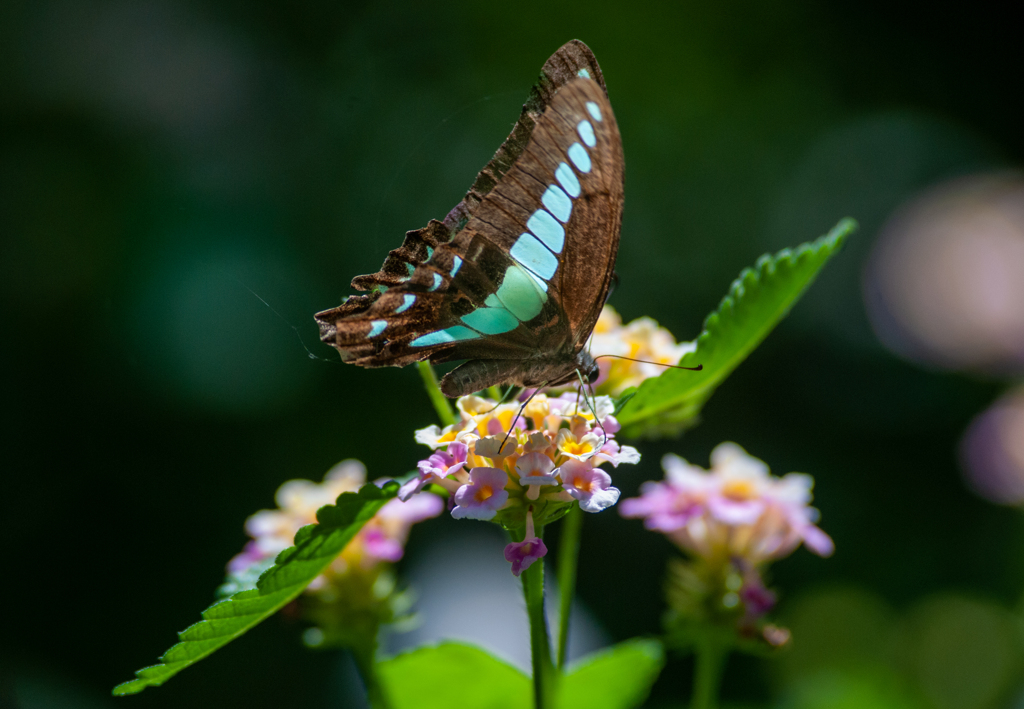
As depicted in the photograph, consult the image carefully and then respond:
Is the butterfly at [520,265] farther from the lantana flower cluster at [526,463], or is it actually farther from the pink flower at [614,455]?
the pink flower at [614,455]

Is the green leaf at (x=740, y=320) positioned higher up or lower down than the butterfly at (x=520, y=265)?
lower down

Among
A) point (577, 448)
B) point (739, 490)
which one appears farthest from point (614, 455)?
point (739, 490)

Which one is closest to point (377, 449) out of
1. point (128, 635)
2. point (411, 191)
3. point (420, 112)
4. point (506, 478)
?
point (128, 635)

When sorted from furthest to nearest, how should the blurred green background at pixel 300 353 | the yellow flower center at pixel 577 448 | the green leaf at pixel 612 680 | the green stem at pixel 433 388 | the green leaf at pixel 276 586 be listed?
the blurred green background at pixel 300 353
the green leaf at pixel 612 680
the green stem at pixel 433 388
the yellow flower center at pixel 577 448
the green leaf at pixel 276 586

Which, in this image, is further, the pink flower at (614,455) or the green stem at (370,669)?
the green stem at (370,669)

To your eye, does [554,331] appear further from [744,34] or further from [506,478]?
[744,34]

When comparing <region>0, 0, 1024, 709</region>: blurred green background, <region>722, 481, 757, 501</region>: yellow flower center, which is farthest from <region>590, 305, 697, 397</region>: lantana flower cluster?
<region>0, 0, 1024, 709</region>: blurred green background

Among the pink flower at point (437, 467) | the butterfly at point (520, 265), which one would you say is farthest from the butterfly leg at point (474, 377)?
the pink flower at point (437, 467)
